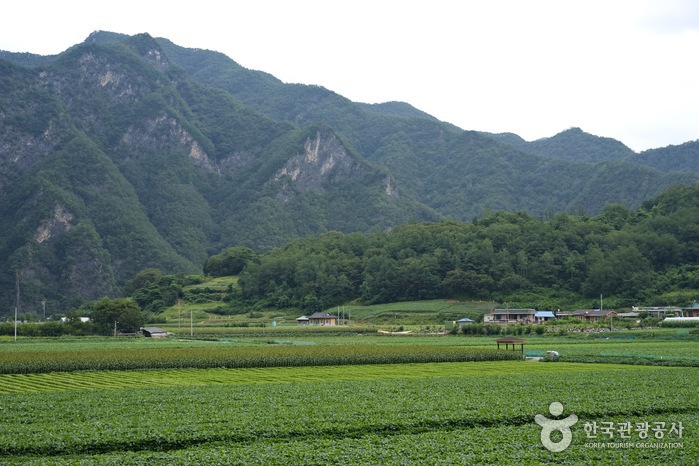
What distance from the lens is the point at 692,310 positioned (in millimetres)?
109938

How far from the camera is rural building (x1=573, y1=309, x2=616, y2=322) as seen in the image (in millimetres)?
111869

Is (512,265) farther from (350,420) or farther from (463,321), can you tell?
(350,420)

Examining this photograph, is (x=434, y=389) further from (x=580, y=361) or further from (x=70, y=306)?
(x=70, y=306)

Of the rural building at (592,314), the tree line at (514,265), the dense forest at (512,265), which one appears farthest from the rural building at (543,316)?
the tree line at (514,265)

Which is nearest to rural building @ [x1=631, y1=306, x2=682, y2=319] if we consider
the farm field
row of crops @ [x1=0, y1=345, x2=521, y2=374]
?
row of crops @ [x1=0, y1=345, x2=521, y2=374]

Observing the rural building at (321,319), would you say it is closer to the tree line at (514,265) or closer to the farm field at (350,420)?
the tree line at (514,265)

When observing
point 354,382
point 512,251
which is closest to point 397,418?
point 354,382

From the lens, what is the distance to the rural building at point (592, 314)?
112 m

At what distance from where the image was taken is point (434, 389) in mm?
Answer: 36625

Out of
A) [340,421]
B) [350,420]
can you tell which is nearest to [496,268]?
[350,420]

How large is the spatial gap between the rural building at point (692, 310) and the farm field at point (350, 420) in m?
71.6

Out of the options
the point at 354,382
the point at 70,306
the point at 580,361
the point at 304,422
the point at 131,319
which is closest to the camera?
the point at 304,422

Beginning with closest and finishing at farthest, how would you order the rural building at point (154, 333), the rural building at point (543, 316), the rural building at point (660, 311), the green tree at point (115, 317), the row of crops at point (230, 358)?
the row of crops at point (230, 358) → the rural building at point (154, 333) → the green tree at point (115, 317) → the rural building at point (660, 311) → the rural building at point (543, 316)

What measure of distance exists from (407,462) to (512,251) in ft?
424
